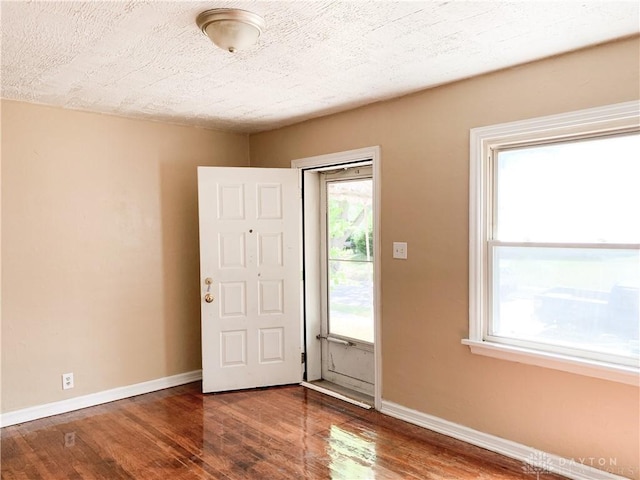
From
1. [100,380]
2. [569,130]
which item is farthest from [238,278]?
[569,130]

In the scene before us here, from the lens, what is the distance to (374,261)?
3.48 metres

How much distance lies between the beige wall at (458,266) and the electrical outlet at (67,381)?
8.13 feet

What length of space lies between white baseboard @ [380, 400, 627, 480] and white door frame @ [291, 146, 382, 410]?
0.39m

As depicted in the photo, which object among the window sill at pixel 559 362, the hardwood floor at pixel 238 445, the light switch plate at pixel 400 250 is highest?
the light switch plate at pixel 400 250

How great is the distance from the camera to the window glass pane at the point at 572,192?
2412mm

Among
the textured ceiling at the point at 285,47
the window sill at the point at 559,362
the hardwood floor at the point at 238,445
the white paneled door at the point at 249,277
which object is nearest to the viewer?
the textured ceiling at the point at 285,47

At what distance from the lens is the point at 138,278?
3939 millimetres

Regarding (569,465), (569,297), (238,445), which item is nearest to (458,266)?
(569,297)

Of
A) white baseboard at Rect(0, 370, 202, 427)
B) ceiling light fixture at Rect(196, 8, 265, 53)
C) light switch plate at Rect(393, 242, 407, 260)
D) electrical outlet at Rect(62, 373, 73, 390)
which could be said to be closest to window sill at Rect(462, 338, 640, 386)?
light switch plate at Rect(393, 242, 407, 260)

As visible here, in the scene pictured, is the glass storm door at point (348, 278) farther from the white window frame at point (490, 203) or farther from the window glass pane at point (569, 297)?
the window glass pane at point (569, 297)

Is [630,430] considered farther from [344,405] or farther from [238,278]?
[238,278]

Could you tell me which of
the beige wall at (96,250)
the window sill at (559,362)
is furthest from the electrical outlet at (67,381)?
the window sill at (559,362)

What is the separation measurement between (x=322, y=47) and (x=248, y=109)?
1.42 m

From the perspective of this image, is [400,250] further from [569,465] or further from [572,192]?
[569,465]
